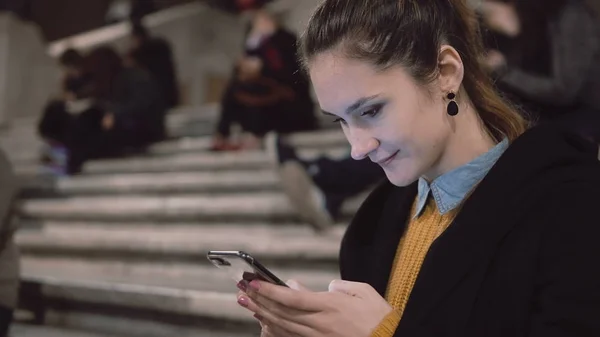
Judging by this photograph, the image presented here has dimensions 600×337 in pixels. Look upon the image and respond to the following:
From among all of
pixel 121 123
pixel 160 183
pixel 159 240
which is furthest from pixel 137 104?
pixel 159 240

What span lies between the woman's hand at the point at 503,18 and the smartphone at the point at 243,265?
76.6 inches

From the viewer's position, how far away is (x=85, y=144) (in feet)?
14.5

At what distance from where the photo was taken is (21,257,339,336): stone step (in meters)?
2.27

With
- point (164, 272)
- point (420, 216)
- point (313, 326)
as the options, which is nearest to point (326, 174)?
point (164, 272)

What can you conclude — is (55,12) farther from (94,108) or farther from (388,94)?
(388,94)

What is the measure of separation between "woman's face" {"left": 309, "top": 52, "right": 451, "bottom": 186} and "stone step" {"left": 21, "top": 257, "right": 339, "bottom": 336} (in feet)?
4.09

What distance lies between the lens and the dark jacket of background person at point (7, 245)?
2.22 metres

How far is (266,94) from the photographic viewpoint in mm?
3846

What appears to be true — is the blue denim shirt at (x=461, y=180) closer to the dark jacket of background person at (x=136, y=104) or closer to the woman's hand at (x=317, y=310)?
the woman's hand at (x=317, y=310)

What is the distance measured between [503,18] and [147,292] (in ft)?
5.59

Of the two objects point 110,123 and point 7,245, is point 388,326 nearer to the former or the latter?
point 7,245

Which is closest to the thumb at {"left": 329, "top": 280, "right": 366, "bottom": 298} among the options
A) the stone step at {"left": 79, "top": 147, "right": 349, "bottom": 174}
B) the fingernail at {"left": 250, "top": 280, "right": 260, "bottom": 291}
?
the fingernail at {"left": 250, "top": 280, "right": 260, "bottom": 291}

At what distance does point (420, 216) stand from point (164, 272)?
1945 mm

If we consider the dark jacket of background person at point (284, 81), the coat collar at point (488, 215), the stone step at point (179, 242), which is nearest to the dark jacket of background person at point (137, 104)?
the dark jacket of background person at point (284, 81)
